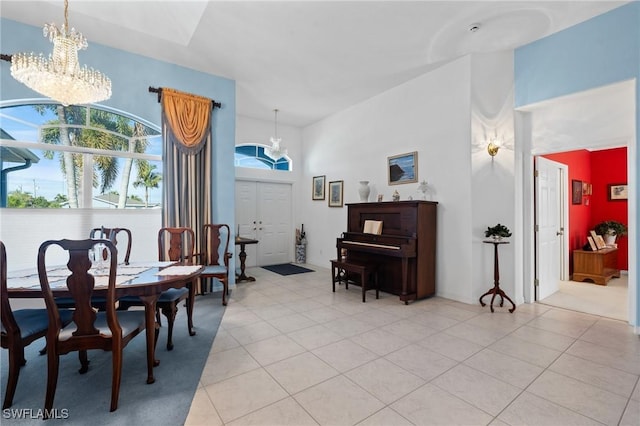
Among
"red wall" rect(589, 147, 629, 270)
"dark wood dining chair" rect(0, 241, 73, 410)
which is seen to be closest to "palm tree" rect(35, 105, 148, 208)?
"dark wood dining chair" rect(0, 241, 73, 410)

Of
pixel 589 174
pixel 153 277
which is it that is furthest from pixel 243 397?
pixel 589 174

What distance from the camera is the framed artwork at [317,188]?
6.75m

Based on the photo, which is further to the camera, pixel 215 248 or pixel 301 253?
pixel 301 253

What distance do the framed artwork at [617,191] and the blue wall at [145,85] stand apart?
7543mm

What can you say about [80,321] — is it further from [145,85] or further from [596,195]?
[596,195]

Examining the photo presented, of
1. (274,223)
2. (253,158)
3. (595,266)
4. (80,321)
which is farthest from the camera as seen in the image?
(274,223)

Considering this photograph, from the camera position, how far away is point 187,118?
4348 mm

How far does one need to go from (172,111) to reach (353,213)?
3.19 metres

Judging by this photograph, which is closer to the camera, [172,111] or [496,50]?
[496,50]

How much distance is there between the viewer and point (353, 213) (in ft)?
17.1

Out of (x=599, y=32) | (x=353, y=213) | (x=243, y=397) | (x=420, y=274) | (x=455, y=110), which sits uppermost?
(x=599, y=32)

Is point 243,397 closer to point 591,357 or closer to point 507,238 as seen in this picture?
point 591,357

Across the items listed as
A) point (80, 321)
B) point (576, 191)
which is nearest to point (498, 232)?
point (576, 191)

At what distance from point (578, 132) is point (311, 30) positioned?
3.51 metres
